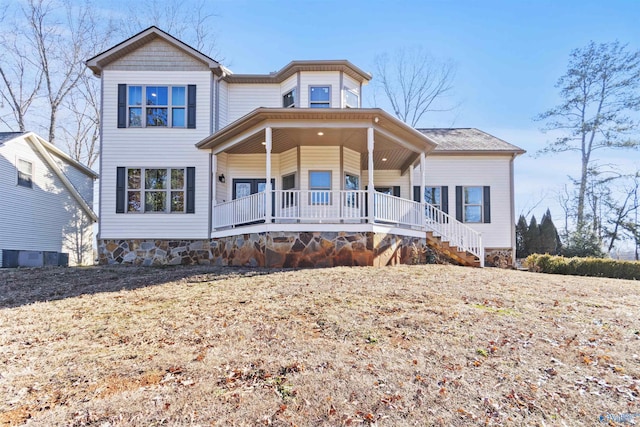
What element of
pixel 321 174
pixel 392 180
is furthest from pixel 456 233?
pixel 321 174

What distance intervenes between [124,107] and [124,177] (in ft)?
6.96

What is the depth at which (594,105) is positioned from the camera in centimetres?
2228

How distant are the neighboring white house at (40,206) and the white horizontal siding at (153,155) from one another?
4.13 metres

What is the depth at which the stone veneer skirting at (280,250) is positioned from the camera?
9.91m

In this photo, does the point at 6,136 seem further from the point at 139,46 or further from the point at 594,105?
the point at 594,105

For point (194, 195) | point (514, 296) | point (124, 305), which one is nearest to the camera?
point (124, 305)

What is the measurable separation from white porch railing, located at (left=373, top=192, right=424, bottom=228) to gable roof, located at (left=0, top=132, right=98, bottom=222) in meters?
12.4

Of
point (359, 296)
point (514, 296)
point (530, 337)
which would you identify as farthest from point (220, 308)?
point (514, 296)

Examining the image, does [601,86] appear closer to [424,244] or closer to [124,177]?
[424,244]

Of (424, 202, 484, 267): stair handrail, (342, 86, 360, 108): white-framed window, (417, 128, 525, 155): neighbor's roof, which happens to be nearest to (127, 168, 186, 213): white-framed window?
(342, 86, 360, 108): white-framed window

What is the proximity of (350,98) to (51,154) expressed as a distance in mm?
11675

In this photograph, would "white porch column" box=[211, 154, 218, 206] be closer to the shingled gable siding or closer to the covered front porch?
the covered front porch

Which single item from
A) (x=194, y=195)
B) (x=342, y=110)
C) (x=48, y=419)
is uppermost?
(x=342, y=110)

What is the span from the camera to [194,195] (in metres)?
12.4
